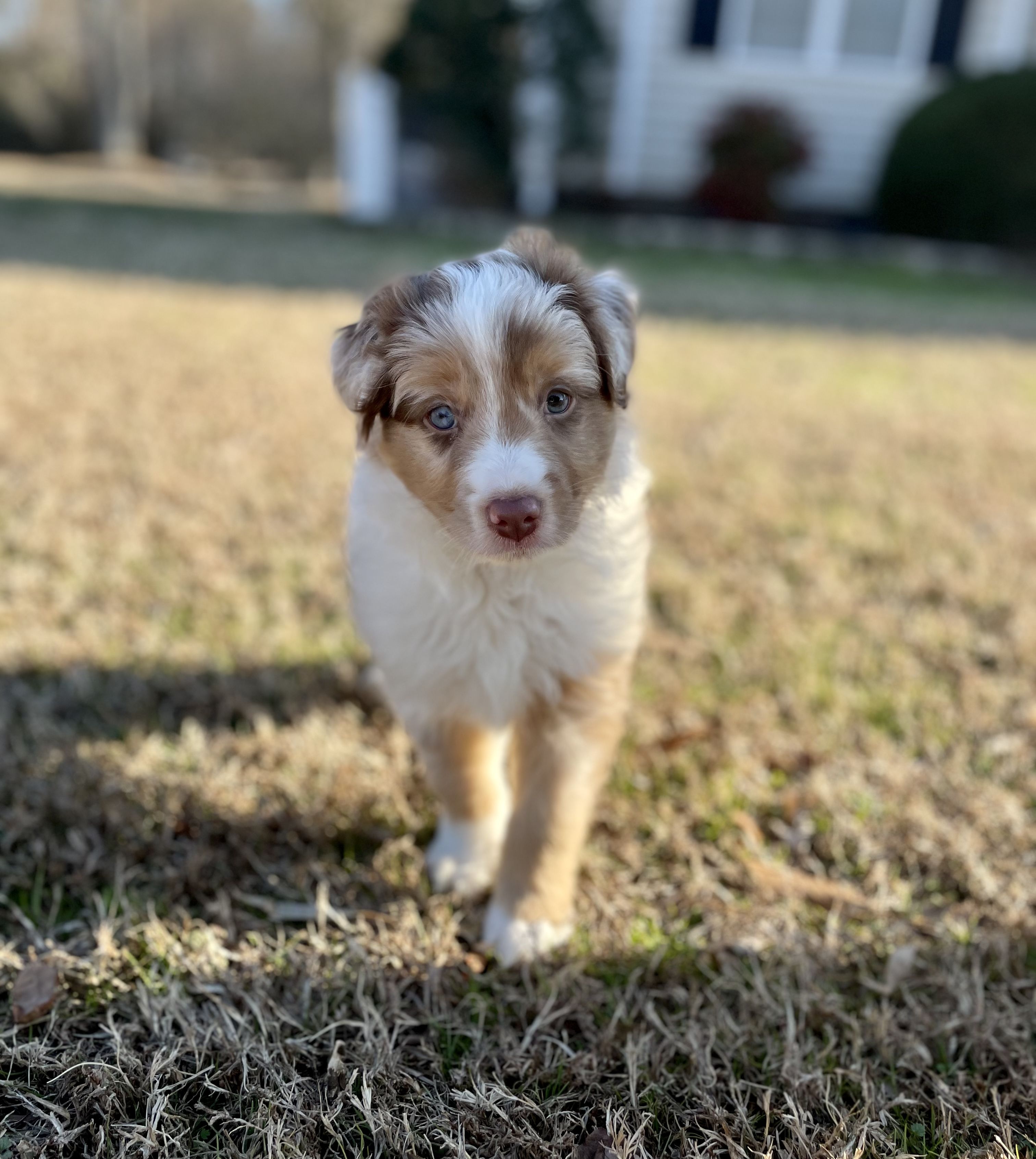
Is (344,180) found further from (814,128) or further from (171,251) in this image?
(814,128)

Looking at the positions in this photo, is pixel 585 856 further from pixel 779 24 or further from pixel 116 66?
pixel 116 66

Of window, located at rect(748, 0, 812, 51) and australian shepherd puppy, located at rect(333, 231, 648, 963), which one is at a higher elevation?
window, located at rect(748, 0, 812, 51)

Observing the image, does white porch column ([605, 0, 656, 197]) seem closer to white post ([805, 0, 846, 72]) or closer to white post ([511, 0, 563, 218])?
white post ([511, 0, 563, 218])

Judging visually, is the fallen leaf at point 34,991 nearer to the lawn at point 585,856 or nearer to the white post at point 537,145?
the lawn at point 585,856

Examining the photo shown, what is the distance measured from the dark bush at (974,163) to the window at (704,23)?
3.39 meters

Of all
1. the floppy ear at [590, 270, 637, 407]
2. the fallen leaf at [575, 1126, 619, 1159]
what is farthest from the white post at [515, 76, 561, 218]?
the fallen leaf at [575, 1126, 619, 1159]

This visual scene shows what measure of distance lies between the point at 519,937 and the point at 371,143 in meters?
15.2

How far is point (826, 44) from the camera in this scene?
15.1 m

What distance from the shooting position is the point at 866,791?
2758 millimetres

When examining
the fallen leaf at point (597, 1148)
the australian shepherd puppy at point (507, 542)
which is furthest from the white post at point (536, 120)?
the fallen leaf at point (597, 1148)

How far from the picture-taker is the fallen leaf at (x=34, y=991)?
1.93 meters

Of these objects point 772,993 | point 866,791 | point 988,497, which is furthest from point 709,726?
point 988,497

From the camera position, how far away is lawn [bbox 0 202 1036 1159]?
1.81 meters

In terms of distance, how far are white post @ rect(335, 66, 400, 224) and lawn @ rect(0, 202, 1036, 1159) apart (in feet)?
35.8
